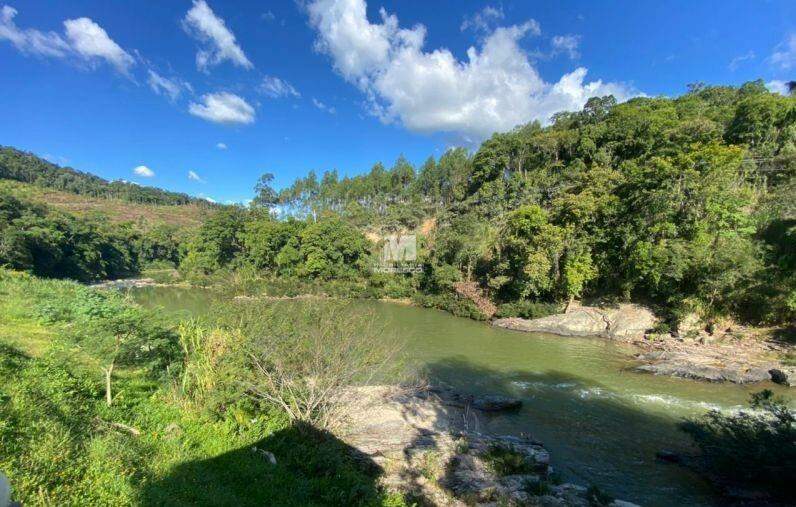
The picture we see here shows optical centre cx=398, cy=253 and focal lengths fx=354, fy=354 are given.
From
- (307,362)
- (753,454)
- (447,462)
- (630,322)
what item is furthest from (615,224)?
(307,362)

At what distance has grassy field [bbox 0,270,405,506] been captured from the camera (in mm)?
4016

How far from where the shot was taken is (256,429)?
6.54 m

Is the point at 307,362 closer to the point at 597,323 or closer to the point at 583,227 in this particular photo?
the point at 597,323

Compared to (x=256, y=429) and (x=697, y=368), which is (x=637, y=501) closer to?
(x=256, y=429)

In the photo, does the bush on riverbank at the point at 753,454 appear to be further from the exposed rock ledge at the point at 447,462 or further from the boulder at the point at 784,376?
the boulder at the point at 784,376

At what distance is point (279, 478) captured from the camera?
206 inches

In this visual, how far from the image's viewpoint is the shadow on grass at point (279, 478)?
432 cm

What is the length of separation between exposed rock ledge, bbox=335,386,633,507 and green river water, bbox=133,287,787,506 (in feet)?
5.81

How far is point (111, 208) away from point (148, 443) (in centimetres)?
11377

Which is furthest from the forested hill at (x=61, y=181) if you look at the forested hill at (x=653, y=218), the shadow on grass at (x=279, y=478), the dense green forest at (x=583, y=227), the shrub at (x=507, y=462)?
the shrub at (x=507, y=462)

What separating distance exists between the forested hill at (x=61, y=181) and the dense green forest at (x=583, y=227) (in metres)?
59.9

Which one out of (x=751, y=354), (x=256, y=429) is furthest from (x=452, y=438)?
(x=751, y=354)

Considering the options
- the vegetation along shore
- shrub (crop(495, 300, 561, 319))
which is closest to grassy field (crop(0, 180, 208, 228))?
the vegetation along shore

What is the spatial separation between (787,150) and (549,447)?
3641 cm
